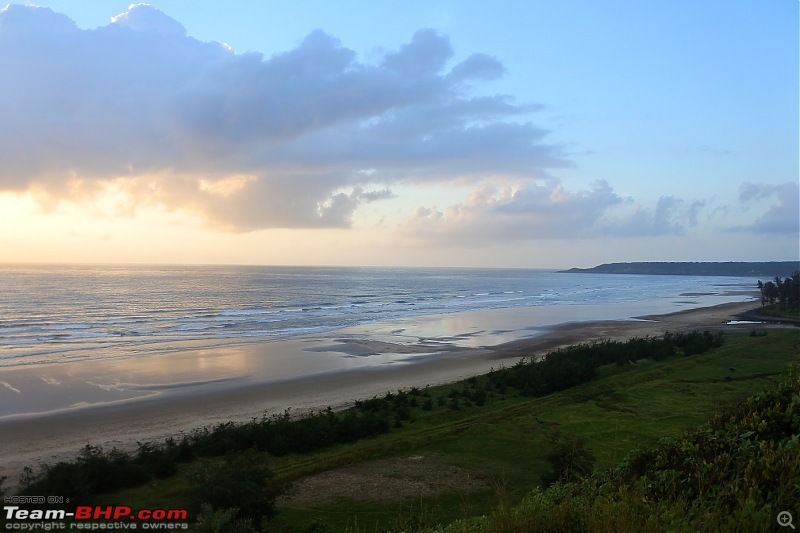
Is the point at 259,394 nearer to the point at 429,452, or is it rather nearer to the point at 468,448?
the point at 429,452

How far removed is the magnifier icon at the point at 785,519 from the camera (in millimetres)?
4543

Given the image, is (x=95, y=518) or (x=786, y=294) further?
(x=786, y=294)

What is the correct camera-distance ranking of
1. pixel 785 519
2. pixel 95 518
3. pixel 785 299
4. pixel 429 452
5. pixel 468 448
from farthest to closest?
1. pixel 785 299
2. pixel 468 448
3. pixel 429 452
4. pixel 95 518
5. pixel 785 519

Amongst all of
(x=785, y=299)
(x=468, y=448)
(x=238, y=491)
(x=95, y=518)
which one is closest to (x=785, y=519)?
(x=238, y=491)

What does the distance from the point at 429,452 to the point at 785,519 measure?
51.9 feet

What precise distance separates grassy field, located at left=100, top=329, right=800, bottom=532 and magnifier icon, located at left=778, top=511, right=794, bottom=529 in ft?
9.26

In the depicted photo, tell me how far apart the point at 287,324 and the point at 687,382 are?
43866mm

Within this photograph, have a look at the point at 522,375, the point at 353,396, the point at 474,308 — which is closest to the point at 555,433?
the point at 522,375

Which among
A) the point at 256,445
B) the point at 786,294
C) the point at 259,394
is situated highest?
the point at 786,294

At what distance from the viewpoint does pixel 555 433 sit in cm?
2127

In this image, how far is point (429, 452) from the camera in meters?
19.5

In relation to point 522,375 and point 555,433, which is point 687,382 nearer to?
point 522,375

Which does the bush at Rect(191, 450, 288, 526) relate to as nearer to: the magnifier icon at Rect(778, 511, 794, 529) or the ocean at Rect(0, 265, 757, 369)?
Result: the magnifier icon at Rect(778, 511, 794, 529)

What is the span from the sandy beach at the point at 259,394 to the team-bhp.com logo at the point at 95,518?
470cm
